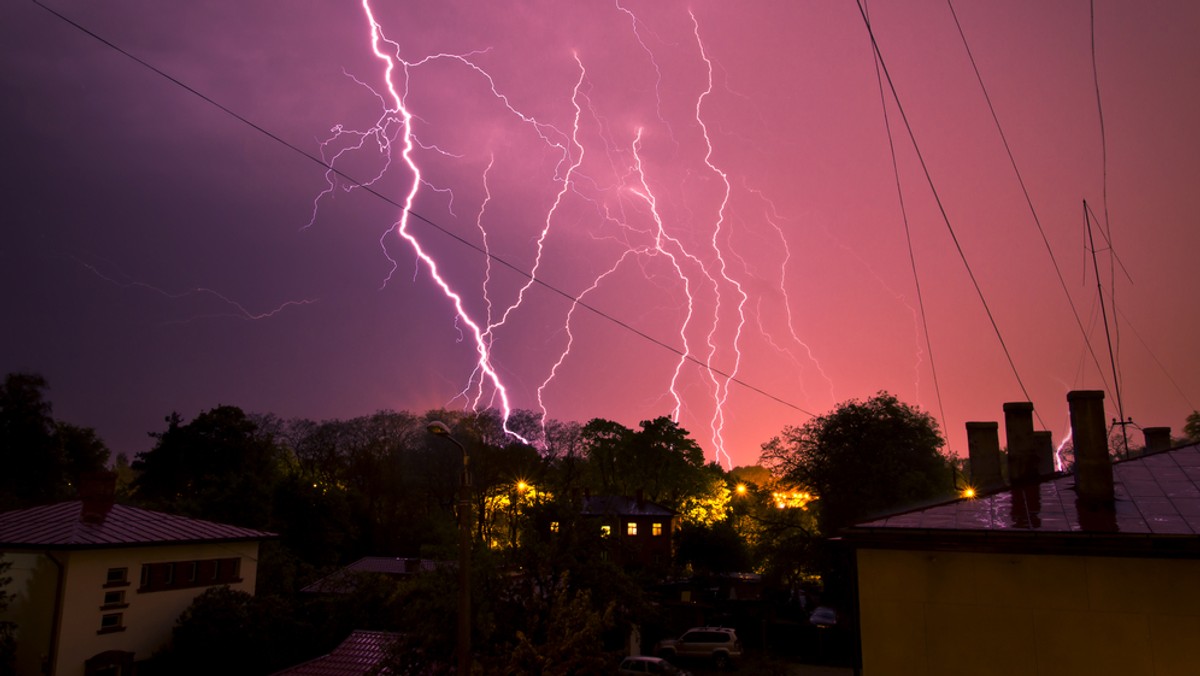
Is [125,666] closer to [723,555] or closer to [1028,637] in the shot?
[1028,637]

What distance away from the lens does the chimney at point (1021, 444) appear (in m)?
12.4

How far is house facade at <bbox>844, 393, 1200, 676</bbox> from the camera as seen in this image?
27.0ft

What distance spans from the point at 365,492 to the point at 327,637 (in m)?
31.8

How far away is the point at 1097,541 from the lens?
841 cm

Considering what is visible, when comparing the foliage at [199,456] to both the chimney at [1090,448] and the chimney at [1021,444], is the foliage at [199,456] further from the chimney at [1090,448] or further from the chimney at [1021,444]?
the chimney at [1090,448]

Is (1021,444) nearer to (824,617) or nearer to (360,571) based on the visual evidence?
(824,617)

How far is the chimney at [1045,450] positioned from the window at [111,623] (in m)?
24.0

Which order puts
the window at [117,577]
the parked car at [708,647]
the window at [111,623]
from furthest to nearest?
the parked car at [708,647], the window at [117,577], the window at [111,623]

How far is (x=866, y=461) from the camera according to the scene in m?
36.2

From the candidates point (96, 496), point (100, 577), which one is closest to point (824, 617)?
point (100, 577)

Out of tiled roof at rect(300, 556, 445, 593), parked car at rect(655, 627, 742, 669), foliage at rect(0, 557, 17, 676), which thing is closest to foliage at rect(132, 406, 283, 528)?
tiled roof at rect(300, 556, 445, 593)

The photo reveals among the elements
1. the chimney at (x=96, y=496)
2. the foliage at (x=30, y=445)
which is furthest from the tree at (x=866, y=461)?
the foliage at (x=30, y=445)

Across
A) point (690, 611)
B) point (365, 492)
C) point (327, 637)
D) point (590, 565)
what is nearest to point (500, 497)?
point (365, 492)

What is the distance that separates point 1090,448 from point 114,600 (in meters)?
24.2
